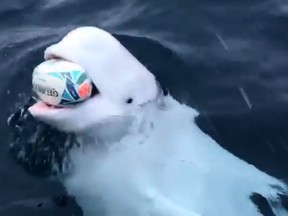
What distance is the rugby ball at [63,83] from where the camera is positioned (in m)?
5.91

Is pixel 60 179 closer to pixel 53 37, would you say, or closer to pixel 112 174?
pixel 112 174

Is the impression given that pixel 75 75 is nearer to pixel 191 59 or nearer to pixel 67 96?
pixel 67 96

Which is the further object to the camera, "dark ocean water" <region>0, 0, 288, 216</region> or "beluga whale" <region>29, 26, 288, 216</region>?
"dark ocean water" <region>0, 0, 288, 216</region>

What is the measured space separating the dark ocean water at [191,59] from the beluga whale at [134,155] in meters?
0.44

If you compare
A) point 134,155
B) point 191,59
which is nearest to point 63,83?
point 134,155

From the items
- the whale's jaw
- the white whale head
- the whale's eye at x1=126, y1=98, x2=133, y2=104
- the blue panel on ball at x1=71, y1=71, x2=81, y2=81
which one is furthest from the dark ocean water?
the blue panel on ball at x1=71, y1=71, x2=81, y2=81

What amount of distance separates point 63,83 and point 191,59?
2530 mm

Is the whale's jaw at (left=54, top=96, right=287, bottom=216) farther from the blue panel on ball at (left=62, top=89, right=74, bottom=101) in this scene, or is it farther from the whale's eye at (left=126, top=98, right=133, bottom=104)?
the blue panel on ball at (left=62, top=89, right=74, bottom=101)

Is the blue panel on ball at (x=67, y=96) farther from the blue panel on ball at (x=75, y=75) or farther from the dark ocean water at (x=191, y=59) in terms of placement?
the dark ocean water at (x=191, y=59)

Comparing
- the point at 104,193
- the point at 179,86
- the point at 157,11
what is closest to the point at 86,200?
the point at 104,193

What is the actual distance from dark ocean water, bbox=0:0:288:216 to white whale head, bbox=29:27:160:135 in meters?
0.88

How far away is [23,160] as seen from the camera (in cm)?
698

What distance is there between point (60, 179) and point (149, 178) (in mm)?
835

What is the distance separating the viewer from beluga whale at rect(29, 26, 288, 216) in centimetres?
603
